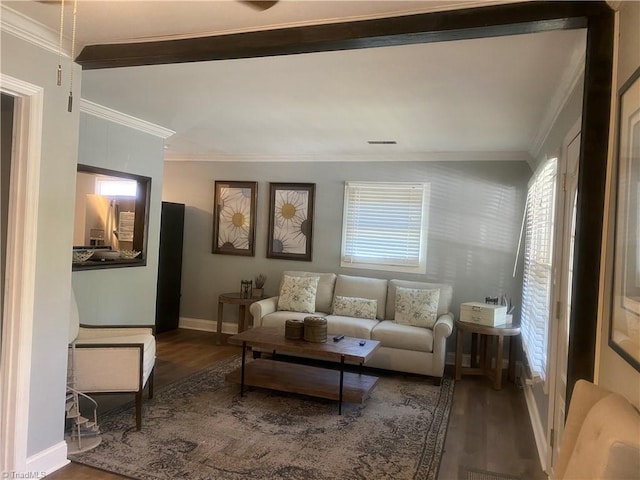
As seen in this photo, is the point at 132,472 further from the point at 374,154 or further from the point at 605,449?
the point at 374,154

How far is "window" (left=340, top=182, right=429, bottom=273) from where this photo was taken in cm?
522

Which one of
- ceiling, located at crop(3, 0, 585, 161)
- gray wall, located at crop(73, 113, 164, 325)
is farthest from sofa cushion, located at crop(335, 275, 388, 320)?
gray wall, located at crop(73, 113, 164, 325)

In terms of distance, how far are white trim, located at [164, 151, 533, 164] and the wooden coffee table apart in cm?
236

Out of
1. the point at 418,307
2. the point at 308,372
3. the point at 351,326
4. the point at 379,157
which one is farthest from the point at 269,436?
the point at 379,157

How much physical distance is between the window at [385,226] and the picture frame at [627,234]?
143 inches

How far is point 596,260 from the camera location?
1736 mm

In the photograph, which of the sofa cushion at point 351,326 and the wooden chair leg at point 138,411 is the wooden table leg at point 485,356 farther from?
the wooden chair leg at point 138,411

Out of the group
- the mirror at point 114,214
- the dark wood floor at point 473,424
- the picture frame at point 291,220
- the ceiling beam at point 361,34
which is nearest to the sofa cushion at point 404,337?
the dark wood floor at point 473,424

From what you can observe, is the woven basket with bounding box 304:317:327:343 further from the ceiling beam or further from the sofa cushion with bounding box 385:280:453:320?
the ceiling beam

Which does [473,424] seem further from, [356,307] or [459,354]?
[356,307]

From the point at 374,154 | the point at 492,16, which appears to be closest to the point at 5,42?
the point at 492,16

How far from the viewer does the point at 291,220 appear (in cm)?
574

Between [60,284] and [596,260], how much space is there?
2.72 meters

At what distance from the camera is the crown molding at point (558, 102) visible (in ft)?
7.86
